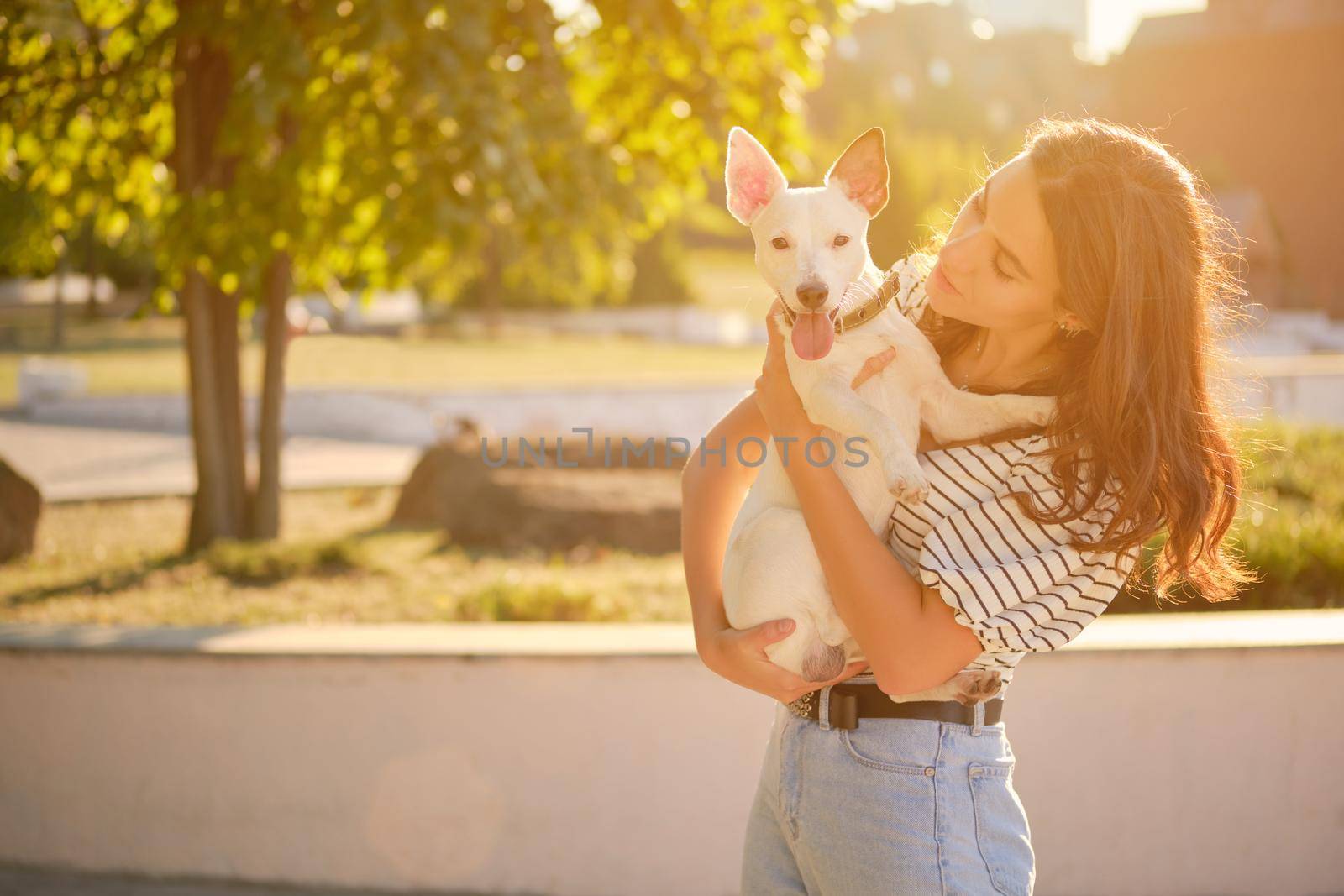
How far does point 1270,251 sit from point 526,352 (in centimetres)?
2485

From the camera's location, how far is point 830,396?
2.03m

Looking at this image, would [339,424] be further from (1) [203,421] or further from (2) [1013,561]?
(2) [1013,561]

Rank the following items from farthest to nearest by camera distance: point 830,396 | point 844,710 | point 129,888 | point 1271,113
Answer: point 1271,113 → point 129,888 → point 830,396 → point 844,710

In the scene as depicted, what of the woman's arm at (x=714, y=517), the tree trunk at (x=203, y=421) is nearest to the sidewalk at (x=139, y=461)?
the tree trunk at (x=203, y=421)

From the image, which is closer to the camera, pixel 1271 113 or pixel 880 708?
pixel 880 708

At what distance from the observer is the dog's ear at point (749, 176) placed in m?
2.19

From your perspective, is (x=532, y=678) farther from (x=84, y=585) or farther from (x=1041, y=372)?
(x=84, y=585)

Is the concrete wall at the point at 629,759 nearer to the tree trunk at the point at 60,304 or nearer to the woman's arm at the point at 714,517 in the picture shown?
the woman's arm at the point at 714,517

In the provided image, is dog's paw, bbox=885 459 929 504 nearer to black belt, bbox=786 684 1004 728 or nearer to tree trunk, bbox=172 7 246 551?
black belt, bbox=786 684 1004 728

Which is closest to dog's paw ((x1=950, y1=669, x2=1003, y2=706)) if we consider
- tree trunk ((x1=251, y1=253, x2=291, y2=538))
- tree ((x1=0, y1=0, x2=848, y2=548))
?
tree ((x1=0, y1=0, x2=848, y2=548))

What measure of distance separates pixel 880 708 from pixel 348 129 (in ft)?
17.4

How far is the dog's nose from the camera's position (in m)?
2.03

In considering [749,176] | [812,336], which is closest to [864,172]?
[749,176]

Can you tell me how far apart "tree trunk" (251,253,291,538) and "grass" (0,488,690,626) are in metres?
0.23
